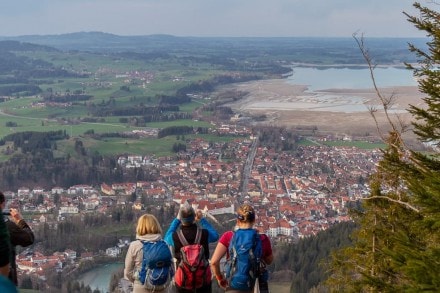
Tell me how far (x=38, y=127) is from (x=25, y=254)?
32.7m

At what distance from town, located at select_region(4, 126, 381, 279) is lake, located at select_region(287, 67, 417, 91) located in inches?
1239

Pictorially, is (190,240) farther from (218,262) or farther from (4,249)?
(4,249)

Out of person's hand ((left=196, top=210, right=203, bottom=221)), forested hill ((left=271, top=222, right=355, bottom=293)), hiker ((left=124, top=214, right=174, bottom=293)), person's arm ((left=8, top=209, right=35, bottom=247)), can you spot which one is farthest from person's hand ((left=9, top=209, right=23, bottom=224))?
forested hill ((left=271, top=222, right=355, bottom=293))

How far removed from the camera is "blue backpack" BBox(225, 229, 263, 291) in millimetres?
4147

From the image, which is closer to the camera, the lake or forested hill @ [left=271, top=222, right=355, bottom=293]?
forested hill @ [left=271, top=222, right=355, bottom=293]

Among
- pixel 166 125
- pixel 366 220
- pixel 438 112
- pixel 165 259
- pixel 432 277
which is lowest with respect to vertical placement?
pixel 166 125

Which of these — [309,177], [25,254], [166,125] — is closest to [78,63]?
[166,125]

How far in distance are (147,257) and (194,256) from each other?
0.31 meters

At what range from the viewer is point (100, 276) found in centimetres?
2173

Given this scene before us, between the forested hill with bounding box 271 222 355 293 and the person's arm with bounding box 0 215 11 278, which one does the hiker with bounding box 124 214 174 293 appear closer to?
the person's arm with bounding box 0 215 11 278

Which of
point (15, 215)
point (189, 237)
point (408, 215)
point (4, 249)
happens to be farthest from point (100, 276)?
point (4, 249)

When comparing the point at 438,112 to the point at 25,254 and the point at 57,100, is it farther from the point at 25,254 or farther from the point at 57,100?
the point at 57,100

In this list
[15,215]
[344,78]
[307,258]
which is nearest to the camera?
[15,215]

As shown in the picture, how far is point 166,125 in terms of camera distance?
59062 millimetres
